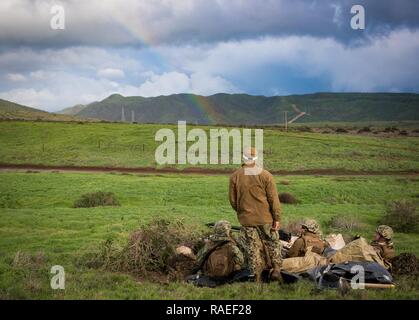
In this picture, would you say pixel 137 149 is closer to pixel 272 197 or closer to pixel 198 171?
pixel 198 171

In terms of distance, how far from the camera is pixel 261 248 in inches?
396

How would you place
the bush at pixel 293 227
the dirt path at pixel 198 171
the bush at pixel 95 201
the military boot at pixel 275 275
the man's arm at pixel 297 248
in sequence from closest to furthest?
the military boot at pixel 275 275 < the man's arm at pixel 297 248 < the bush at pixel 293 227 < the bush at pixel 95 201 < the dirt path at pixel 198 171

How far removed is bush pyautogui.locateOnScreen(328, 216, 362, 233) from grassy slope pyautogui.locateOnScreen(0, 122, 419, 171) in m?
31.4

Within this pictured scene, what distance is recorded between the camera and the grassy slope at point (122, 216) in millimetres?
9344

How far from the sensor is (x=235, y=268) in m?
10.3

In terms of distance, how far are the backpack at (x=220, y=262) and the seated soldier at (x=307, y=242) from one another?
1.57 meters

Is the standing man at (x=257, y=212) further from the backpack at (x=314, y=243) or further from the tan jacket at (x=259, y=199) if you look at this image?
the backpack at (x=314, y=243)

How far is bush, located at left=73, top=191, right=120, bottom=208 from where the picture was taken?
90.1ft

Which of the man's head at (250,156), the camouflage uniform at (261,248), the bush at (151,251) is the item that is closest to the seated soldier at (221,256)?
the camouflage uniform at (261,248)

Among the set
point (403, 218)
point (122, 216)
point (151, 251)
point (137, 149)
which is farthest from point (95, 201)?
point (137, 149)

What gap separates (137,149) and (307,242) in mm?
53260

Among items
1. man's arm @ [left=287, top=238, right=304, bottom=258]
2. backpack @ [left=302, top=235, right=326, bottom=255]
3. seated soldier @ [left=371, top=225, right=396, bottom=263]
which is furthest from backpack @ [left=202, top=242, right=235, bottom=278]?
seated soldier @ [left=371, top=225, right=396, bottom=263]
